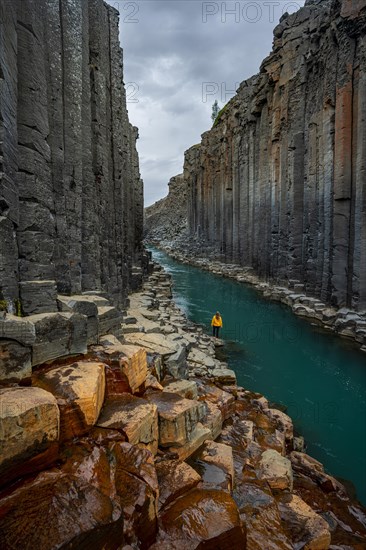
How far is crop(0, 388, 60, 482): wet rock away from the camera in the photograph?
7.91 ft

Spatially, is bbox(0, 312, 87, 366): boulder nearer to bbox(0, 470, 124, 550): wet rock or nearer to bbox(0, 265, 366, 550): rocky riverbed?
bbox(0, 265, 366, 550): rocky riverbed

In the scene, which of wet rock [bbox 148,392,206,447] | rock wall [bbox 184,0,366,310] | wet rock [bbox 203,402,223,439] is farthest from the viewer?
rock wall [bbox 184,0,366,310]

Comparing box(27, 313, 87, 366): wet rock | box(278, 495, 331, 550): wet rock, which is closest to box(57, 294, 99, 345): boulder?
box(27, 313, 87, 366): wet rock

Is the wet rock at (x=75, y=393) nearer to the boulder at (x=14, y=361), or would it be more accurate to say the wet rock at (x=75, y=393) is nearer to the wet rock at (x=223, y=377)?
the boulder at (x=14, y=361)

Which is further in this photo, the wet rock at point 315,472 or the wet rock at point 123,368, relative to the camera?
the wet rock at point 315,472

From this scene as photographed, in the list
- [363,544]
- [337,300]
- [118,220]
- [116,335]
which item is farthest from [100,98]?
[337,300]

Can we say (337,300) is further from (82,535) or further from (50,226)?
(82,535)

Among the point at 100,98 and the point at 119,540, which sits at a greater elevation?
the point at 100,98

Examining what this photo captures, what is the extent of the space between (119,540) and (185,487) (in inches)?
39.6

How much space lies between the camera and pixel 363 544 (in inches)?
162

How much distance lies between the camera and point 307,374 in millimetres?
10977

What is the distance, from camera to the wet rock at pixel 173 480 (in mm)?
3069

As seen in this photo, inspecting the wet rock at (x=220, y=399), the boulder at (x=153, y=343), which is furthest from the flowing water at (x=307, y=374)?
the boulder at (x=153, y=343)

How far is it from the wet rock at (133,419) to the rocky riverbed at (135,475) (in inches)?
0.5
